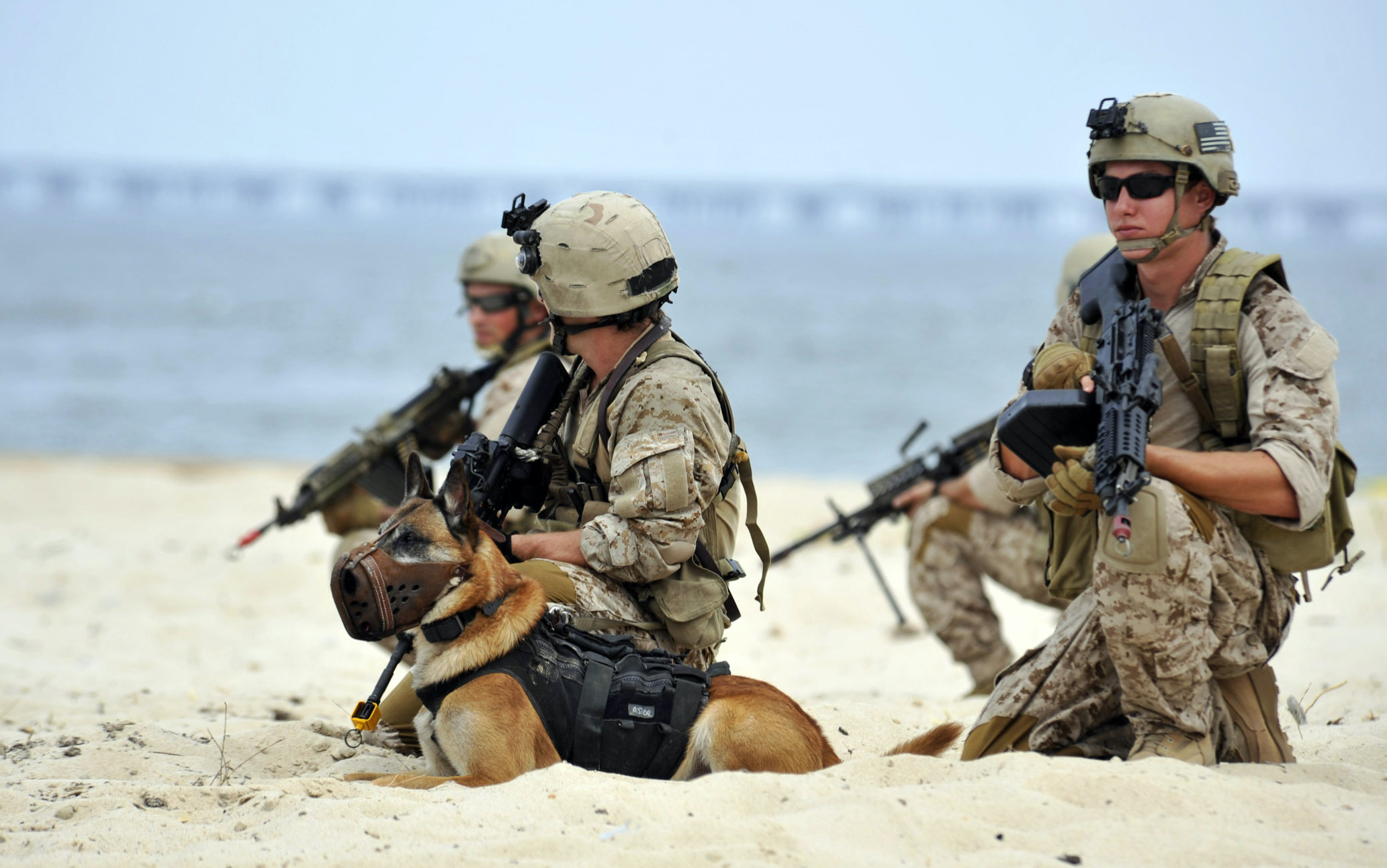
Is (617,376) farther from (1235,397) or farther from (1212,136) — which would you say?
(1212,136)

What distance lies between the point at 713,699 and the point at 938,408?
24129 mm

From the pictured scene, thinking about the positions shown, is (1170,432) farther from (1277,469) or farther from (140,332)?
(140,332)

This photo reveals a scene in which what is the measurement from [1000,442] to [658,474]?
120 centimetres

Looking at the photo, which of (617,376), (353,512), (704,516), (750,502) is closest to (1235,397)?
(750,502)

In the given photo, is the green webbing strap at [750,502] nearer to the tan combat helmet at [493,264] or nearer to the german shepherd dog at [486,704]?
the german shepherd dog at [486,704]

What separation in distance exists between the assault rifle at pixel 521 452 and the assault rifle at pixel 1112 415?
1.65 m

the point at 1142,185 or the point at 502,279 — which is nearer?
the point at 1142,185

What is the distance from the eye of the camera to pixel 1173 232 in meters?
4.12

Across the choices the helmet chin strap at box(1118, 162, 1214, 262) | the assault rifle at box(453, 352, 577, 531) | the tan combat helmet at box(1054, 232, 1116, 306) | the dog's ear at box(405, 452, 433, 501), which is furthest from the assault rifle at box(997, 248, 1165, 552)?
the tan combat helmet at box(1054, 232, 1116, 306)

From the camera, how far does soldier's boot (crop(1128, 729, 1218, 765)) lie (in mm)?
3857

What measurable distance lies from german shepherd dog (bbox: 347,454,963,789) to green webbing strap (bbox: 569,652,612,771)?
0.29 ft

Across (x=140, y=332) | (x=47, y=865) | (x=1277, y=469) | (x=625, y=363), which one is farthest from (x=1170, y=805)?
(x=140, y=332)

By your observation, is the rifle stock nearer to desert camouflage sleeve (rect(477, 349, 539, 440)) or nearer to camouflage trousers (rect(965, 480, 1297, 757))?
desert camouflage sleeve (rect(477, 349, 539, 440))

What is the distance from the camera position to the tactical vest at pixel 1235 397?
393 centimetres
